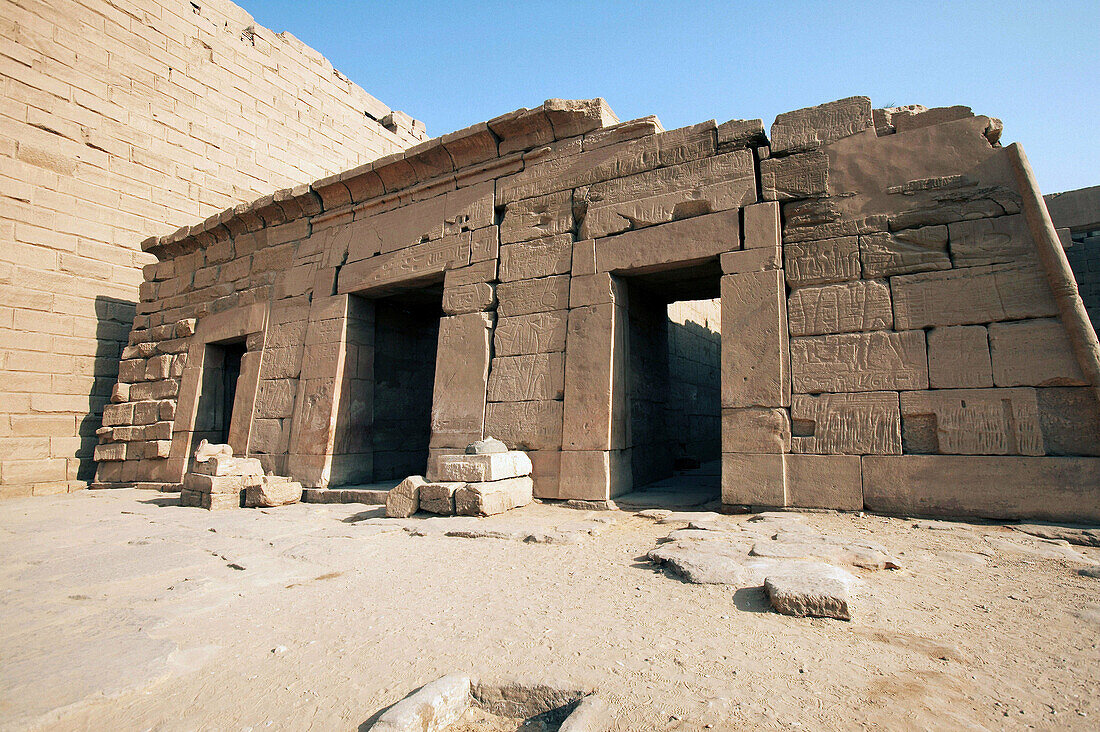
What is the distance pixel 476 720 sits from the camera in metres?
1.88

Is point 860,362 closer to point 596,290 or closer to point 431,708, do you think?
point 596,290

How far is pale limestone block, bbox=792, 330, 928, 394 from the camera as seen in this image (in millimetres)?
4488

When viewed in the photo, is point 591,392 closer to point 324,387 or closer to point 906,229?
point 906,229

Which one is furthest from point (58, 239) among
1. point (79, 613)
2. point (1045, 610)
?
point (1045, 610)

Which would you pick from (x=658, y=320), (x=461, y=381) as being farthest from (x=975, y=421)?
(x=461, y=381)

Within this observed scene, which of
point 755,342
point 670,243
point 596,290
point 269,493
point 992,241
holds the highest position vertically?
point 670,243

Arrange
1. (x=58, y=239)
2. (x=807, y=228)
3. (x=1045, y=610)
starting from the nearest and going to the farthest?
(x=1045, y=610) → (x=807, y=228) → (x=58, y=239)

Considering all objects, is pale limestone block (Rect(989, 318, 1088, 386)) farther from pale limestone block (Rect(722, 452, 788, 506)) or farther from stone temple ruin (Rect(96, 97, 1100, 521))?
pale limestone block (Rect(722, 452, 788, 506))

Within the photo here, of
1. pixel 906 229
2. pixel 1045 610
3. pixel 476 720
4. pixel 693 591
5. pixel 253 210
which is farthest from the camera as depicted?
pixel 253 210

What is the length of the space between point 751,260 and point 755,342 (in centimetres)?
76

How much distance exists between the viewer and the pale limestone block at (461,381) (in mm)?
6359

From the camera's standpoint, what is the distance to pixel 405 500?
16.8 feet

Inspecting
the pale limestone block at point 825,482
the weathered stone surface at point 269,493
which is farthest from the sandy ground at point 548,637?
the weathered stone surface at point 269,493

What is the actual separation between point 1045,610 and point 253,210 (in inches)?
393
